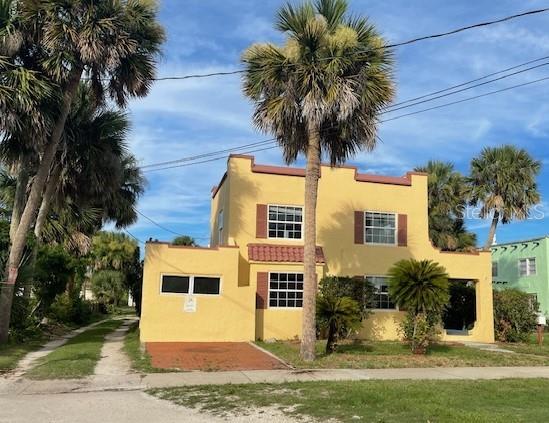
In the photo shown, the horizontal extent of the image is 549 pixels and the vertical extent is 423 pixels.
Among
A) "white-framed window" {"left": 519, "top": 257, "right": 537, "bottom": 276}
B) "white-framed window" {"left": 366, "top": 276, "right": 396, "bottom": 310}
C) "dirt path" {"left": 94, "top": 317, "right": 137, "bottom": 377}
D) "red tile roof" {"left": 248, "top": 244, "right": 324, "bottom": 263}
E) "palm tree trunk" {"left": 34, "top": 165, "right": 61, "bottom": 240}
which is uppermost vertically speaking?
"palm tree trunk" {"left": 34, "top": 165, "right": 61, "bottom": 240}

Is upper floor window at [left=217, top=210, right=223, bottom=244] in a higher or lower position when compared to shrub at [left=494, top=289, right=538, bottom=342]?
higher

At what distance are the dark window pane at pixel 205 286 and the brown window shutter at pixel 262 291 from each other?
1.58 m

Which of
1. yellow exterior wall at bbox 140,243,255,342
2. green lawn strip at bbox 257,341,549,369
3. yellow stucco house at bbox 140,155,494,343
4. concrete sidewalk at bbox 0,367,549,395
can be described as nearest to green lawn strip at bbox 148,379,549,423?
concrete sidewalk at bbox 0,367,549,395

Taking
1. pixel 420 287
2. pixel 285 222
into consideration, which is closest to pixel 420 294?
pixel 420 287

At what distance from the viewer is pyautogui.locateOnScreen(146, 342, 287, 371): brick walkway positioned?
44.5 feet

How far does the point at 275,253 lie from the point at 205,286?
112 inches

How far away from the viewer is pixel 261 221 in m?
21.6

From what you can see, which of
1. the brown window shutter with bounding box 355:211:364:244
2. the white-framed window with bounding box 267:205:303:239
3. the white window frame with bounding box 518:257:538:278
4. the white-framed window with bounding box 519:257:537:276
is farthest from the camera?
the white-framed window with bounding box 519:257:537:276

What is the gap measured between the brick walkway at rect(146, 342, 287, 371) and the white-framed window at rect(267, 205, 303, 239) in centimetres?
472

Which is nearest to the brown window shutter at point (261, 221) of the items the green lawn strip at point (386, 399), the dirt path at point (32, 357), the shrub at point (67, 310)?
the dirt path at point (32, 357)

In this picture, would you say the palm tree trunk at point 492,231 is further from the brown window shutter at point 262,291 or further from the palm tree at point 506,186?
the brown window shutter at point 262,291

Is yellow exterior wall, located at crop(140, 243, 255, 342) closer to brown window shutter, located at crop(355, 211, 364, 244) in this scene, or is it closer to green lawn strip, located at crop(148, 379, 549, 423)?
brown window shutter, located at crop(355, 211, 364, 244)

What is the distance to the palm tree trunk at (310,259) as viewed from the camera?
1453cm

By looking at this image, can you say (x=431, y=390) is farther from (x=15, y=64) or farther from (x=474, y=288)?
(x=474, y=288)
